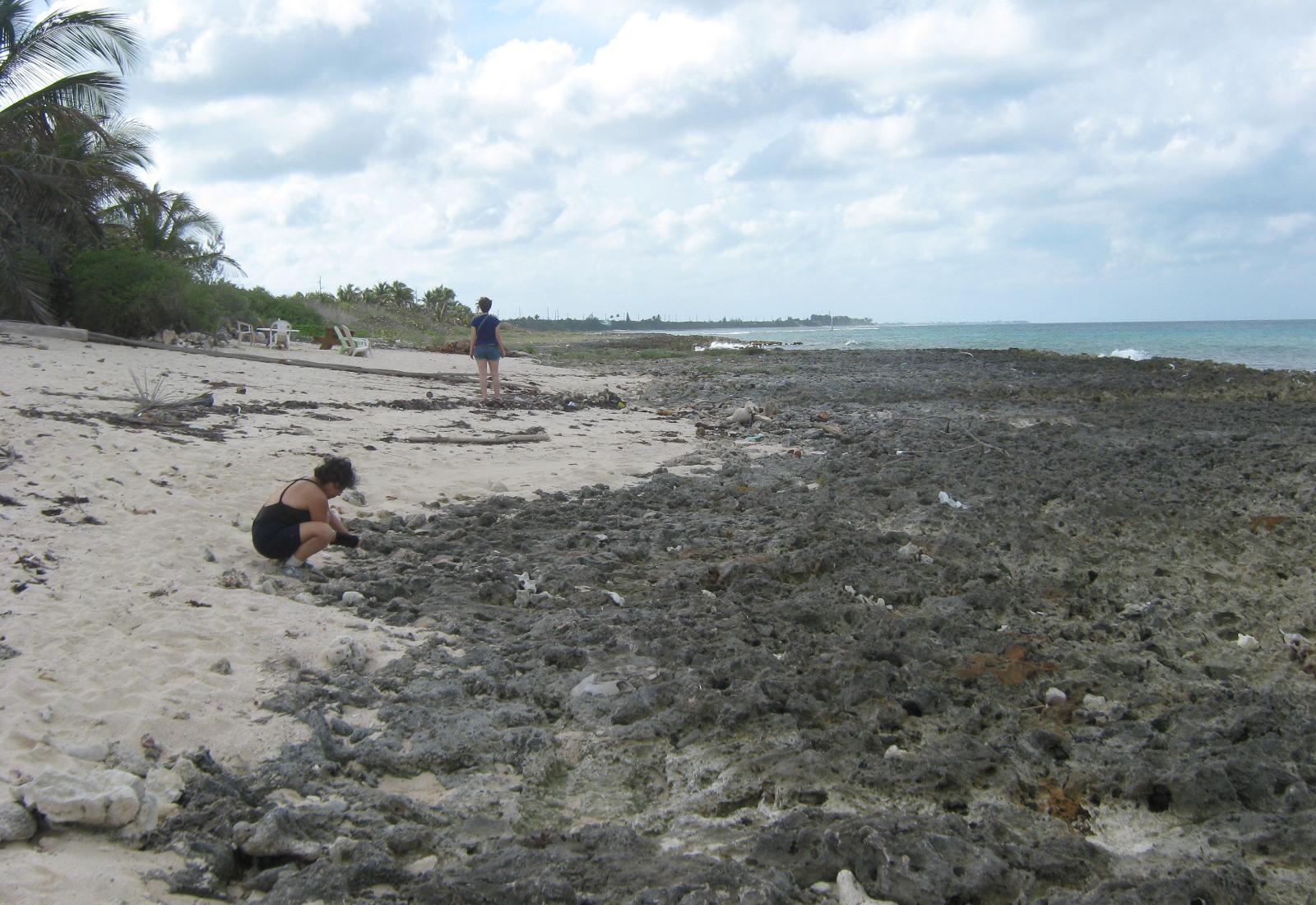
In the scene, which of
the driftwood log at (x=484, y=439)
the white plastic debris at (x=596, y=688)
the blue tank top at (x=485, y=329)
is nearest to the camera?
the white plastic debris at (x=596, y=688)

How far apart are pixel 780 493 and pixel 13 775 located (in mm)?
6540

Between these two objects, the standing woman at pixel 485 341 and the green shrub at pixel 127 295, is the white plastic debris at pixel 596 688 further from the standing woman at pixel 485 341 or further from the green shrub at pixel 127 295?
the green shrub at pixel 127 295

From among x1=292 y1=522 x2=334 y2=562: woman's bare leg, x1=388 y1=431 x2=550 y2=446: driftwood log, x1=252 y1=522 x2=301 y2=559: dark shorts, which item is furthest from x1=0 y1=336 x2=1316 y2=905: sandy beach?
x1=388 y1=431 x2=550 y2=446: driftwood log

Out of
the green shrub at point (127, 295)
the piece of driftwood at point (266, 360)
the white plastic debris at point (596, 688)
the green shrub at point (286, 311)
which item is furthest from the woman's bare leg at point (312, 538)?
the green shrub at point (286, 311)

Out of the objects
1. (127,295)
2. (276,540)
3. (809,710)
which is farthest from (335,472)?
(127,295)

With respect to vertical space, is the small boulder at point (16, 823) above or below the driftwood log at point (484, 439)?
below

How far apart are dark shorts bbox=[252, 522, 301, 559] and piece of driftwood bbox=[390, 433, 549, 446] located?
445 cm

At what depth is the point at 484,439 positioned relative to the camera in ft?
34.0

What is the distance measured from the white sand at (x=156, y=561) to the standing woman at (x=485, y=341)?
1.71m

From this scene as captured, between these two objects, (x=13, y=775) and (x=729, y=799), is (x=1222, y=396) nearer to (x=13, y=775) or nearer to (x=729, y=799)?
(x=729, y=799)

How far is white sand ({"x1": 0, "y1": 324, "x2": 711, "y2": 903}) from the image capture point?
3.16 m

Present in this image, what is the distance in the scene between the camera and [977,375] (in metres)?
23.6

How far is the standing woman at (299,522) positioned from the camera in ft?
17.5

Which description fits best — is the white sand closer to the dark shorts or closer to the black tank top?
the dark shorts
